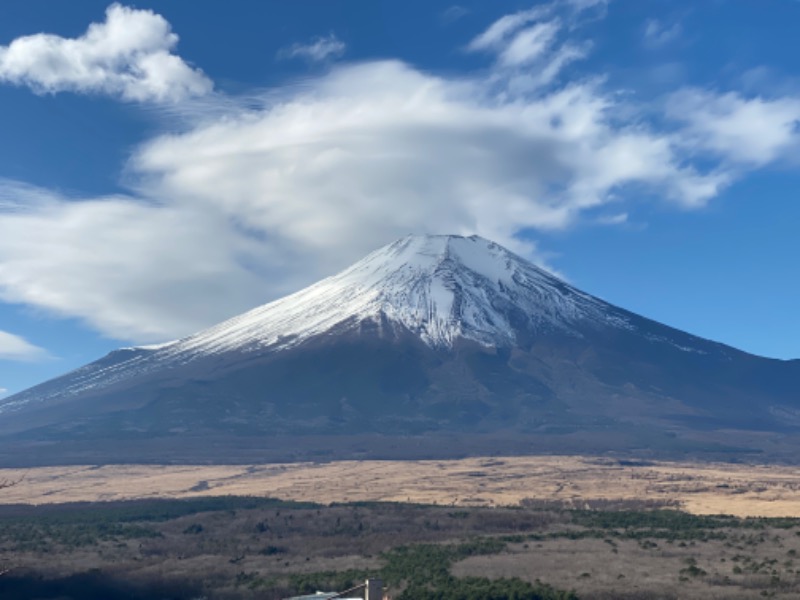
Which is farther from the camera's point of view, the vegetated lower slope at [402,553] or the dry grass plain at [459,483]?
the dry grass plain at [459,483]

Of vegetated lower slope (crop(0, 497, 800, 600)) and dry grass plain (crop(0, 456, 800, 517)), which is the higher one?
dry grass plain (crop(0, 456, 800, 517))

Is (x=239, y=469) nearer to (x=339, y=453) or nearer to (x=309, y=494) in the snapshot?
(x=339, y=453)

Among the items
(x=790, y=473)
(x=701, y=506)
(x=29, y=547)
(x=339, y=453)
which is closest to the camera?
(x=29, y=547)

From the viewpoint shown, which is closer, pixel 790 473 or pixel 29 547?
pixel 29 547

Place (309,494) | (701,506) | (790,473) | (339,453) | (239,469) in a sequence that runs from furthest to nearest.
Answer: (339,453) < (239,469) < (790,473) < (309,494) < (701,506)

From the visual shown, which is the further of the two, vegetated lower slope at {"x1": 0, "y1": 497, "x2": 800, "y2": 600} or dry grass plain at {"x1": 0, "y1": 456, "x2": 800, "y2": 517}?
dry grass plain at {"x1": 0, "y1": 456, "x2": 800, "y2": 517}

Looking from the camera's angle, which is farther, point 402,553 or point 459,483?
point 459,483

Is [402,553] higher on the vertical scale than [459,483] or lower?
lower

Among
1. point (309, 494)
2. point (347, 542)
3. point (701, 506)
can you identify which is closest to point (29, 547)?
point (347, 542)
